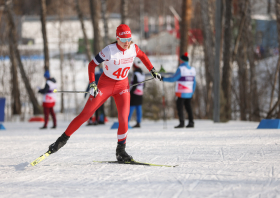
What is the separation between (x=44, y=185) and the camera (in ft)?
13.5

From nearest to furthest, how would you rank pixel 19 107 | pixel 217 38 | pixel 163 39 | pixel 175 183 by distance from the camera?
pixel 175 183 < pixel 217 38 < pixel 19 107 < pixel 163 39

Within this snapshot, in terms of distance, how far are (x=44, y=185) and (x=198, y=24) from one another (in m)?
24.7

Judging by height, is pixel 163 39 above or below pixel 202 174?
above

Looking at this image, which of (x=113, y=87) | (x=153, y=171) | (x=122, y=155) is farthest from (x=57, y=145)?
(x=153, y=171)

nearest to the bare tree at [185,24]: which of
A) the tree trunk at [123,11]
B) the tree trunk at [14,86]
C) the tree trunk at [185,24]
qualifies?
the tree trunk at [185,24]

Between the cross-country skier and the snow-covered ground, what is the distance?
14.6 inches

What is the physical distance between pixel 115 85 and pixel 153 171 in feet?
4.29

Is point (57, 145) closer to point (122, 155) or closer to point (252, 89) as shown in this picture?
point (122, 155)

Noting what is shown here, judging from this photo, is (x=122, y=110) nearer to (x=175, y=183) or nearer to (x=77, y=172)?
(x=77, y=172)

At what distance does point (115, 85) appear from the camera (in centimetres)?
550

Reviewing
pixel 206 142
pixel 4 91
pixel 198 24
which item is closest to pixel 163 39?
pixel 198 24

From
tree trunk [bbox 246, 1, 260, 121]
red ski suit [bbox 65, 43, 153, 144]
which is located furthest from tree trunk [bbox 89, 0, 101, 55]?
red ski suit [bbox 65, 43, 153, 144]

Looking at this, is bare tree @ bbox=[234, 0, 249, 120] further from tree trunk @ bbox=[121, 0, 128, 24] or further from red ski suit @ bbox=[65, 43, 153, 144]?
red ski suit @ bbox=[65, 43, 153, 144]

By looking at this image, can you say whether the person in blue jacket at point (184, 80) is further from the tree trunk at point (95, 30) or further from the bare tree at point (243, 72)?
the tree trunk at point (95, 30)
